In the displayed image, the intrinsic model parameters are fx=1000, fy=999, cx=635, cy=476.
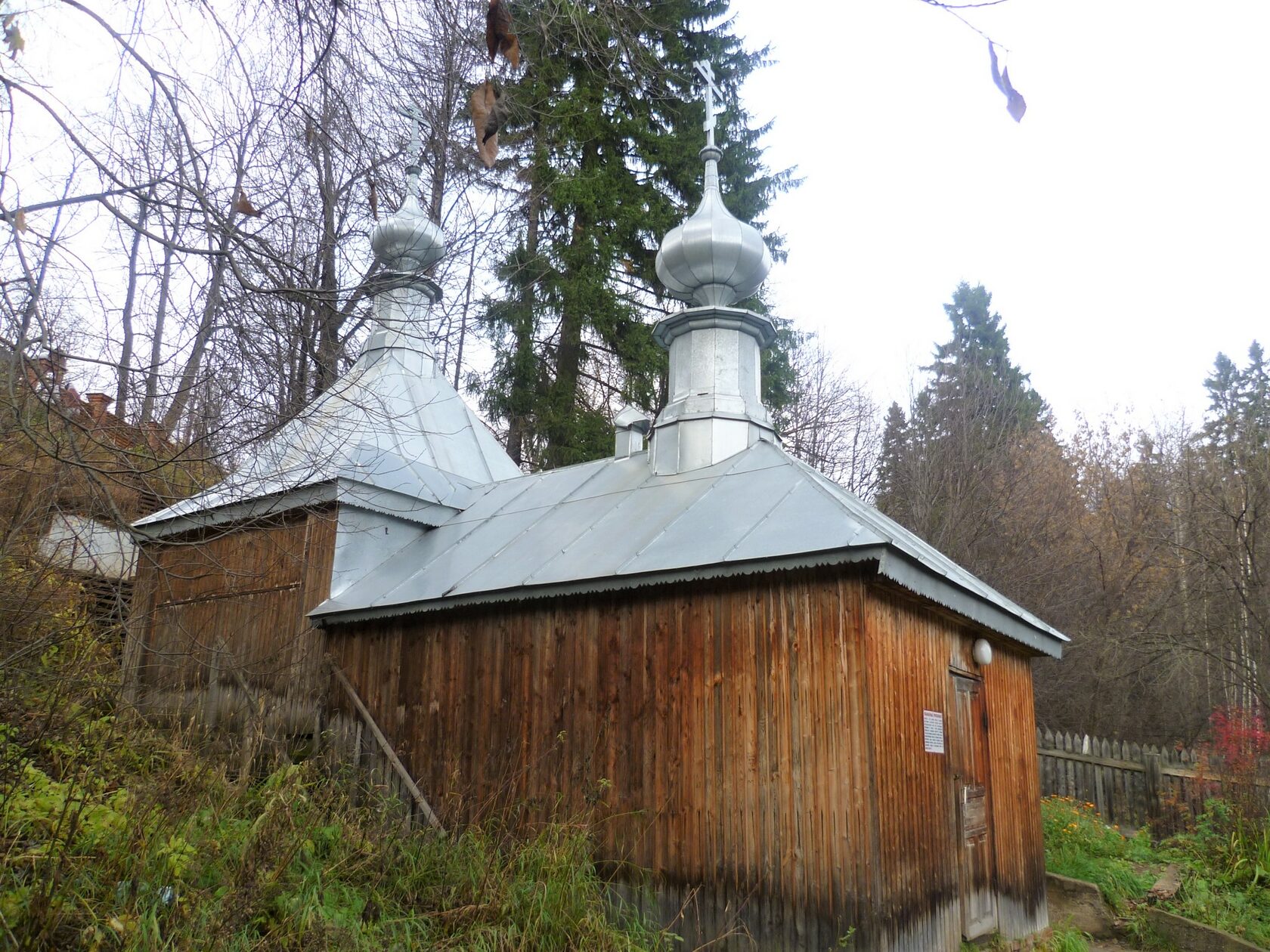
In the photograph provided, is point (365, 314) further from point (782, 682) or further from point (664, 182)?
point (664, 182)

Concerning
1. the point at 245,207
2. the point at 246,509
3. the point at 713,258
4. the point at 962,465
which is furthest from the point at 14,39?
the point at 962,465

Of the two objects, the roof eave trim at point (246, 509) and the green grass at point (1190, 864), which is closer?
the green grass at point (1190, 864)

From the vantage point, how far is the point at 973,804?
7.92 meters

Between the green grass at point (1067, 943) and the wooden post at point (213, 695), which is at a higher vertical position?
the wooden post at point (213, 695)

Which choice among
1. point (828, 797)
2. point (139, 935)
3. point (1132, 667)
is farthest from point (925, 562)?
point (1132, 667)

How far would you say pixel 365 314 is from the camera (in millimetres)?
4730

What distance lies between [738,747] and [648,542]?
175 cm

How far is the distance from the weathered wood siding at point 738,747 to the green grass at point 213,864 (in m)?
0.52

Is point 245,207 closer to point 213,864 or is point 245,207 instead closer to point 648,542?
point 213,864

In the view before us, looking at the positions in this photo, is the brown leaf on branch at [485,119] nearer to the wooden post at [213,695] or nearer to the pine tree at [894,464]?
the wooden post at [213,695]

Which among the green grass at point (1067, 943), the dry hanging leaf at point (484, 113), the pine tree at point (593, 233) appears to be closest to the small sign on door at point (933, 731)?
the green grass at point (1067, 943)

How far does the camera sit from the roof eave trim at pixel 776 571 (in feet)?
21.1

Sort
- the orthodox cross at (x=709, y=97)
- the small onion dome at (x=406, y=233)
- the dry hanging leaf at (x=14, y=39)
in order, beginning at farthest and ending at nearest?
the small onion dome at (x=406, y=233)
the orthodox cross at (x=709, y=97)
the dry hanging leaf at (x=14, y=39)

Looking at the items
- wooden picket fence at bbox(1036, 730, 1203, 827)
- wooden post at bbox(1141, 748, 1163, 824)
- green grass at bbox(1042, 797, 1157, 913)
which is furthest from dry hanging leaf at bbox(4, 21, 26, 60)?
wooden post at bbox(1141, 748, 1163, 824)
